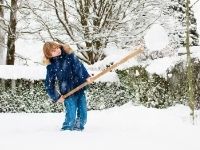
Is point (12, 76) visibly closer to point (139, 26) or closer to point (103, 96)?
point (103, 96)

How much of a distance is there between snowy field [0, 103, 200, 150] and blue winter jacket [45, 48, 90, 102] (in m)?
0.68

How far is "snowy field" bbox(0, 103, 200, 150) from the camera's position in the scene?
20.4 ft

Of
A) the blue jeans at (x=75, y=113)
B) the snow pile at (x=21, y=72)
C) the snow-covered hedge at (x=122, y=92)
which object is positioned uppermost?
the snow pile at (x=21, y=72)

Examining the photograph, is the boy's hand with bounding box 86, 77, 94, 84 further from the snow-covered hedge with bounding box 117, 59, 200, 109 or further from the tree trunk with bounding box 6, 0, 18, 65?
the tree trunk with bounding box 6, 0, 18, 65

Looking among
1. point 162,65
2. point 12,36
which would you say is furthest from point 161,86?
point 12,36

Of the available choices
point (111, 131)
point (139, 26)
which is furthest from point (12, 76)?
point (139, 26)

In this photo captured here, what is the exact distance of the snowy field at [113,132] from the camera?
6232 millimetres

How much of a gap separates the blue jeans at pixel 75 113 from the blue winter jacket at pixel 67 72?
0.14 m

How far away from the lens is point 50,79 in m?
8.27

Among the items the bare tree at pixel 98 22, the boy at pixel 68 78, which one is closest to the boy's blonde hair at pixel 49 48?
the boy at pixel 68 78

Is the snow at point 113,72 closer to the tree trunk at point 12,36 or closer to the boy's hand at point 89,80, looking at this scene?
the boy's hand at point 89,80

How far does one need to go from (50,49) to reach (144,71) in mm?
4004

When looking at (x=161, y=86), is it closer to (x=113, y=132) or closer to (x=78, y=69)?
(x=78, y=69)

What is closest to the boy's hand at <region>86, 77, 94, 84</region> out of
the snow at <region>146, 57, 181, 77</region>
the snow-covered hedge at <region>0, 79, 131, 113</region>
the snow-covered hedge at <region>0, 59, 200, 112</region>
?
the snow-covered hedge at <region>0, 59, 200, 112</region>
